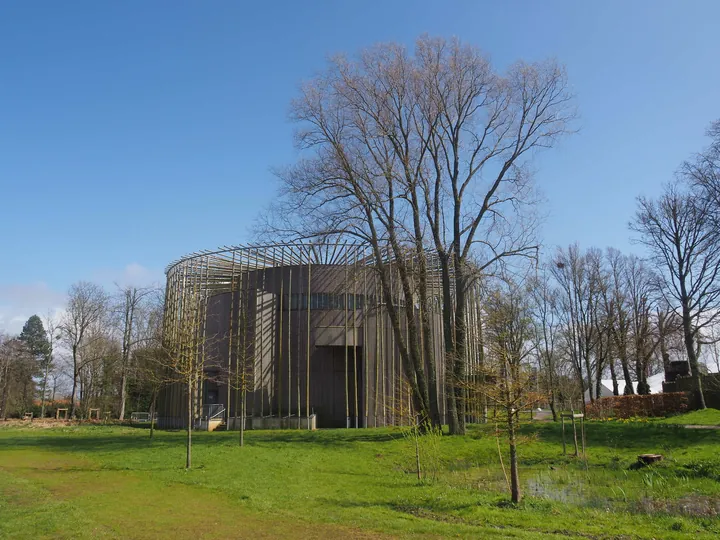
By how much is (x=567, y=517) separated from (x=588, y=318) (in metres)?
29.2

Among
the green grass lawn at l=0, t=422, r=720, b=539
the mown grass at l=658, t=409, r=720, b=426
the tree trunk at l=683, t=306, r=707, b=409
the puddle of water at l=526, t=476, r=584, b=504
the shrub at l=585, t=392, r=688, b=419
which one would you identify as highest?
the tree trunk at l=683, t=306, r=707, b=409

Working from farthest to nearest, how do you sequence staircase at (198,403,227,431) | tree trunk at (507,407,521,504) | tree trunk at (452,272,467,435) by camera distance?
staircase at (198,403,227,431)
tree trunk at (452,272,467,435)
tree trunk at (507,407,521,504)

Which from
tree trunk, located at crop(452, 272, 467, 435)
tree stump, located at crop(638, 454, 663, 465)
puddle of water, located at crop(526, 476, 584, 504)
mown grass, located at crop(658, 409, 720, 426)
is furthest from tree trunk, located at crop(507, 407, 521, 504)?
mown grass, located at crop(658, 409, 720, 426)

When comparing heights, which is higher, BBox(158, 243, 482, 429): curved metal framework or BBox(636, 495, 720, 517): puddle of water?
BBox(158, 243, 482, 429): curved metal framework

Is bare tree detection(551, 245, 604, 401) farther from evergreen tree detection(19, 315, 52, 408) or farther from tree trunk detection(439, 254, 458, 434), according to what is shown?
evergreen tree detection(19, 315, 52, 408)

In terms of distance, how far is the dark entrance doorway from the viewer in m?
29.0

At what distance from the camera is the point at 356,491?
33.7 ft

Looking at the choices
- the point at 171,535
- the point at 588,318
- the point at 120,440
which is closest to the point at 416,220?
the point at 120,440

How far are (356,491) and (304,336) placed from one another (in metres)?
18.7

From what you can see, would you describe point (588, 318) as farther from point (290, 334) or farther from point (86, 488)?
point (86, 488)

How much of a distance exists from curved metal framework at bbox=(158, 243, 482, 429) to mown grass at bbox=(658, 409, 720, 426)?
31.6 ft

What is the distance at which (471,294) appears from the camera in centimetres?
2917

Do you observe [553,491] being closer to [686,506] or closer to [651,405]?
[686,506]

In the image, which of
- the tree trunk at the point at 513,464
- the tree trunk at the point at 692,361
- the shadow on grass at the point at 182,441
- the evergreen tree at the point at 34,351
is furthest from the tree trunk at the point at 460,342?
the evergreen tree at the point at 34,351
